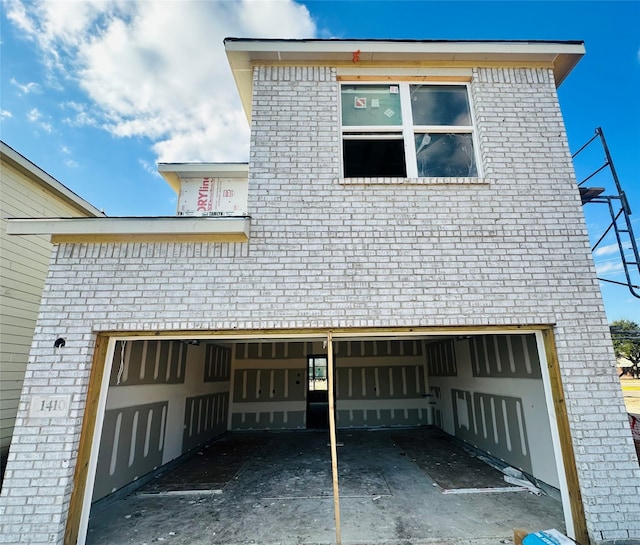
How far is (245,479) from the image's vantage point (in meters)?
5.66

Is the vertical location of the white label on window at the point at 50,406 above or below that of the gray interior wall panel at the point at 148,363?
below

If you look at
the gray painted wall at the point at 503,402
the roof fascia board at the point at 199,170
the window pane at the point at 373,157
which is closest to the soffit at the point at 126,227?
the window pane at the point at 373,157

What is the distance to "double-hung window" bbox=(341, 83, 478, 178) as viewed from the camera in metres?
4.38

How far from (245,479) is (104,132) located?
34.0ft

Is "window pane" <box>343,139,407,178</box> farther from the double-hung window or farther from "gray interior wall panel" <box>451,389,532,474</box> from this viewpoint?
"gray interior wall panel" <box>451,389,532,474</box>

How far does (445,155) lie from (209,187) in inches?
227

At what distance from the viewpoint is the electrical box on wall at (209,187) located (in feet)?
25.9

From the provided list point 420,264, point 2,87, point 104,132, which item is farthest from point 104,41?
point 420,264

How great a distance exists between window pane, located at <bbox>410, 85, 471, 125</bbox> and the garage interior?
331 cm

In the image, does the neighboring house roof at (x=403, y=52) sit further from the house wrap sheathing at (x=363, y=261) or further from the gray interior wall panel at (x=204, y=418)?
the gray interior wall panel at (x=204, y=418)

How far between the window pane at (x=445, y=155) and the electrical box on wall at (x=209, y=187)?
188 inches

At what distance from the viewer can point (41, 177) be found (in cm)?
630

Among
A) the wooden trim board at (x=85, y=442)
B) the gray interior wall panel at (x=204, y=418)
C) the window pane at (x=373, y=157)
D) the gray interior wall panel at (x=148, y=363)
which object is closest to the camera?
the wooden trim board at (x=85, y=442)

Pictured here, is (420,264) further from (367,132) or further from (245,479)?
(245,479)
